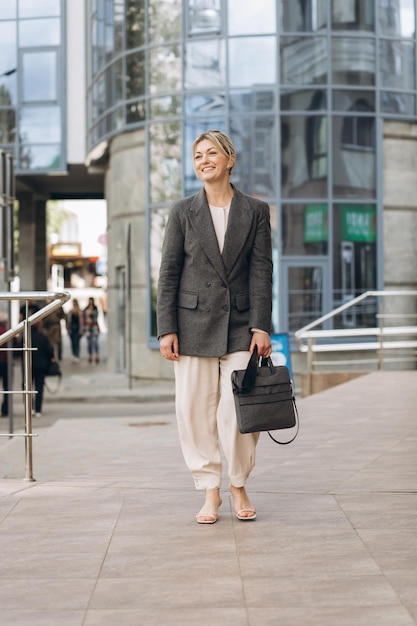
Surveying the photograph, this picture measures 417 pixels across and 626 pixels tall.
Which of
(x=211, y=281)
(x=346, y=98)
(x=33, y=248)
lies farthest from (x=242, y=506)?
(x=33, y=248)

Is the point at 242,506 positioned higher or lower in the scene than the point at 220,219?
lower

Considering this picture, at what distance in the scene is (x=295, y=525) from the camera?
5457 millimetres

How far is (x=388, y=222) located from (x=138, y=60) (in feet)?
19.6

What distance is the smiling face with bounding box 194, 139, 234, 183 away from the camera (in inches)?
218

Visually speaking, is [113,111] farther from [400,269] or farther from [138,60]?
[400,269]

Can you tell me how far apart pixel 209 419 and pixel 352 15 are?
1760 cm

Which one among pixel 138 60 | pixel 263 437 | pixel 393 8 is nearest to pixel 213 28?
pixel 138 60

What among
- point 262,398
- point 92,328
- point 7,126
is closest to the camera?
point 262,398

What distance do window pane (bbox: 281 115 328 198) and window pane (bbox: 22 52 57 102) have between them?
8.83 meters

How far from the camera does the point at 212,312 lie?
5.51 m

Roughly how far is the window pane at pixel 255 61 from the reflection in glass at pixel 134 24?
7.27ft

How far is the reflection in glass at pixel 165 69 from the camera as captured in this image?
22484 mm

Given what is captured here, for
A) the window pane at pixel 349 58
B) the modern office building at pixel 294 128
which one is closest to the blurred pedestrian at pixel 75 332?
the modern office building at pixel 294 128

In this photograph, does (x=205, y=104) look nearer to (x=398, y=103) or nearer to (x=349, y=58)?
(x=349, y=58)
